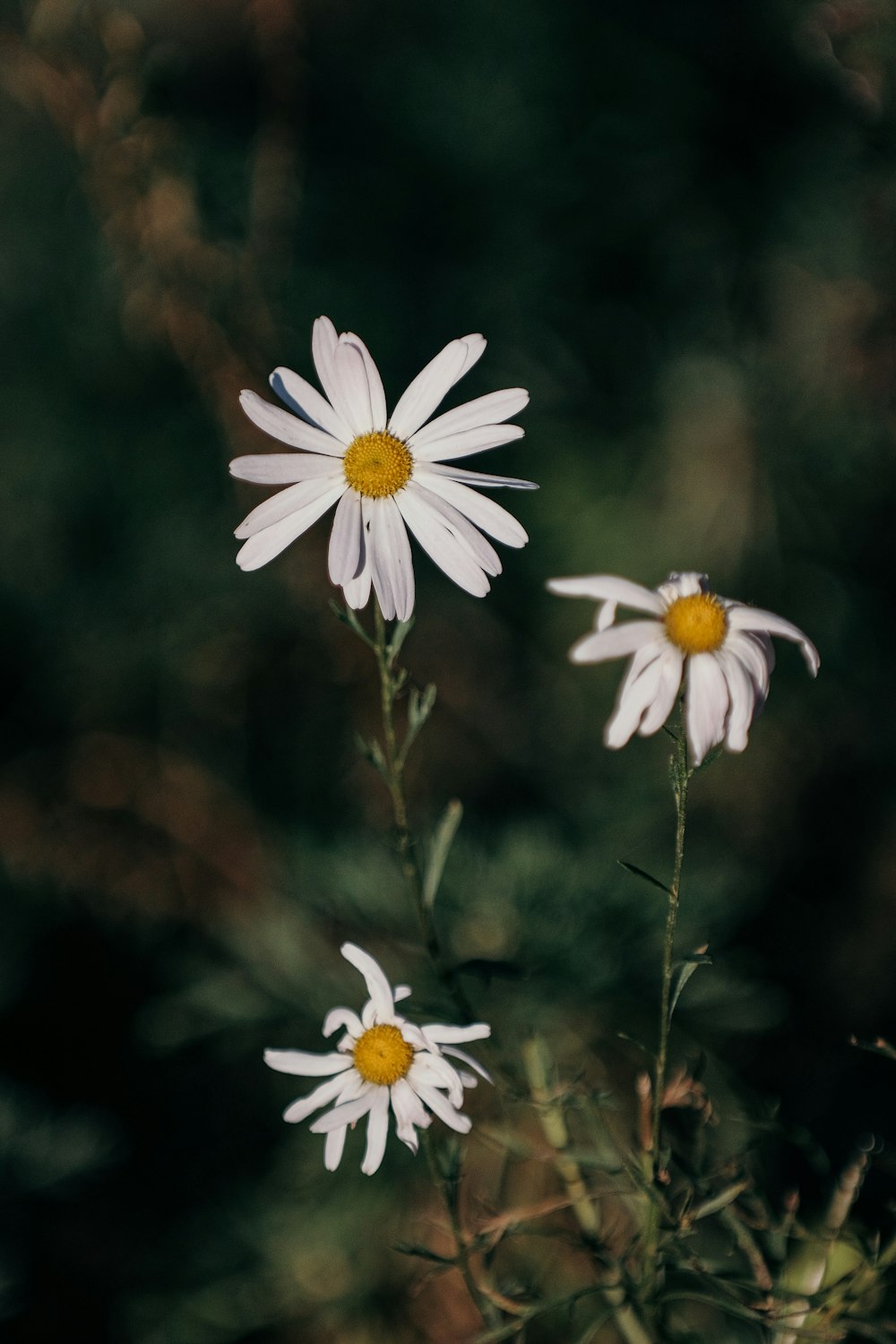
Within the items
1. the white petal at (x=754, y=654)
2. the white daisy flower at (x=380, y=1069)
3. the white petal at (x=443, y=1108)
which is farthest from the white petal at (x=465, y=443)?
the white petal at (x=443, y=1108)

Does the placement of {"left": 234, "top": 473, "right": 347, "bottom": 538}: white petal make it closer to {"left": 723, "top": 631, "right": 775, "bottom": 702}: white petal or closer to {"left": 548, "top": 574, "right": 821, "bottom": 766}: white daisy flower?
{"left": 548, "top": 574, "right": 821, "bottom": 766}: white daisy flower

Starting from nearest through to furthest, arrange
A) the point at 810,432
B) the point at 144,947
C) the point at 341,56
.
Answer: the point at 144,947 → the point at 810,432 → the point at 341,56

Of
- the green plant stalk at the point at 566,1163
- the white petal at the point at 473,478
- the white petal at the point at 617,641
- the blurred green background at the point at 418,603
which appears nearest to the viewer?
the white petal at the point at 617,641

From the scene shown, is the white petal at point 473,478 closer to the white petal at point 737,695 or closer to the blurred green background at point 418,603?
the white petal at point 737,695

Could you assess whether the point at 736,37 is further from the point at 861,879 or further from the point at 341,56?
the point at 861,879

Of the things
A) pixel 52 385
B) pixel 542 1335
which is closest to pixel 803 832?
pixel 542 1335

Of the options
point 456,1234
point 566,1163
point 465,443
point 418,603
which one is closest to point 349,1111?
point 456,1234

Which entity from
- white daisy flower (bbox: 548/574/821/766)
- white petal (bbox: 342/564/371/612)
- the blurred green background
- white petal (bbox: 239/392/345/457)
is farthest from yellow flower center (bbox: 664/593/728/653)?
the blurred green background
